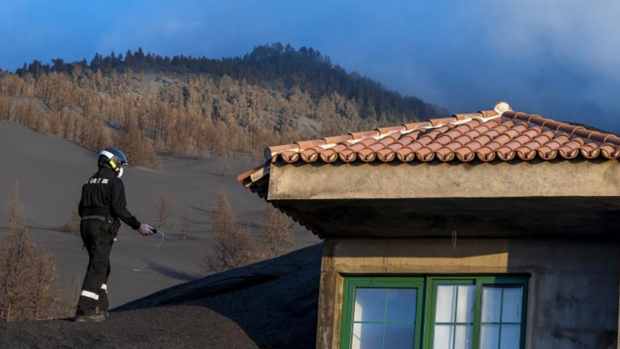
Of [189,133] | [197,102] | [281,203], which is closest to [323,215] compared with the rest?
[281,203]

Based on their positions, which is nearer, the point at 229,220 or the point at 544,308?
the point at 544,308

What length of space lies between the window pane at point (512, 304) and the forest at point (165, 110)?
365ft

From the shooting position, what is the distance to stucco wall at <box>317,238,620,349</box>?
14281 mm

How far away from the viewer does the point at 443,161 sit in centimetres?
1379

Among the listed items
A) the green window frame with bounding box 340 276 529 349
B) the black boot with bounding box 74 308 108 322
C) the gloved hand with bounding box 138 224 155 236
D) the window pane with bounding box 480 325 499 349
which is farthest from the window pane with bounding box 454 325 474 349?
the black boot with bounding box 74 308 108 322

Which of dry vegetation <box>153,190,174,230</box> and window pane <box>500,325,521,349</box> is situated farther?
dry vegetation <box>153,190,174,230</box>

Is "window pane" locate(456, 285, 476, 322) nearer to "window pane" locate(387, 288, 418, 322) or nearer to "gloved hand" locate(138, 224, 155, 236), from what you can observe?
"window pane" locate(387, 288, 418, 322)

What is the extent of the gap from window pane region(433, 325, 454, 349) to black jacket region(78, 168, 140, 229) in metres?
3.99

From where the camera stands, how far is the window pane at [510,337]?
1436 centimetres

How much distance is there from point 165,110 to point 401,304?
13870 cm

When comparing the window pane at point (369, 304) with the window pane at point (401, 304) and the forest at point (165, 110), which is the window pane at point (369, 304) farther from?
the forest at point (165, 110)

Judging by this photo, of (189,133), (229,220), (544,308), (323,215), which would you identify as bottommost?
(544,308)

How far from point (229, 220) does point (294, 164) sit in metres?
64.0

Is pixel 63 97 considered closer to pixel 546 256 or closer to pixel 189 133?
pixel 189 133
